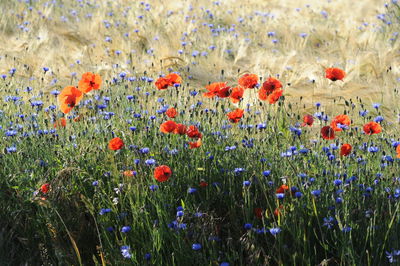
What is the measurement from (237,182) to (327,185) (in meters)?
0.40

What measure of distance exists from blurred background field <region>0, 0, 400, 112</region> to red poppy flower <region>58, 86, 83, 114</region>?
1.56 meters

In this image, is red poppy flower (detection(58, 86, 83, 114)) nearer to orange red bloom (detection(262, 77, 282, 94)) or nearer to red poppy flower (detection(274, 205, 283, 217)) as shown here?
orange red bloom (detection(262, 77, 282, 94))

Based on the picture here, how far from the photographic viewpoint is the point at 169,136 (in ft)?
9.62

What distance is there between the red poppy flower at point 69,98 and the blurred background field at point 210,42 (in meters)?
1.56

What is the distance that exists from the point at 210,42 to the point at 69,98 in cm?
395

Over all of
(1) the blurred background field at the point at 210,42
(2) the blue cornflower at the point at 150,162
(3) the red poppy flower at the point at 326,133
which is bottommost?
(1) the blurred background field at the point at 210,42

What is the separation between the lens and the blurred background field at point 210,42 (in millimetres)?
4953

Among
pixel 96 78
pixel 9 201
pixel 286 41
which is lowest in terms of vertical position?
pixel 286 41

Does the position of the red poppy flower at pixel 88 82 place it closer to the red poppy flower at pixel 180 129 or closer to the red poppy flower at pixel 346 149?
the red poppy flower at pixel 180 129

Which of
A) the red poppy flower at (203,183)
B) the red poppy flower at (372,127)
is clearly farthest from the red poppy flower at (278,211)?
the red poppy flower at (372,127)

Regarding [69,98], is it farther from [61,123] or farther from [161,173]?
[161,173]

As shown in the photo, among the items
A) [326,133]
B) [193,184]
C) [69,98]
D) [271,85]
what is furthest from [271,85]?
[69,98]

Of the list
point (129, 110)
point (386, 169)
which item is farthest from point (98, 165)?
point (386, 169)

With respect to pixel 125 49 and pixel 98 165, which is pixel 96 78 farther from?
pixel 125 49
